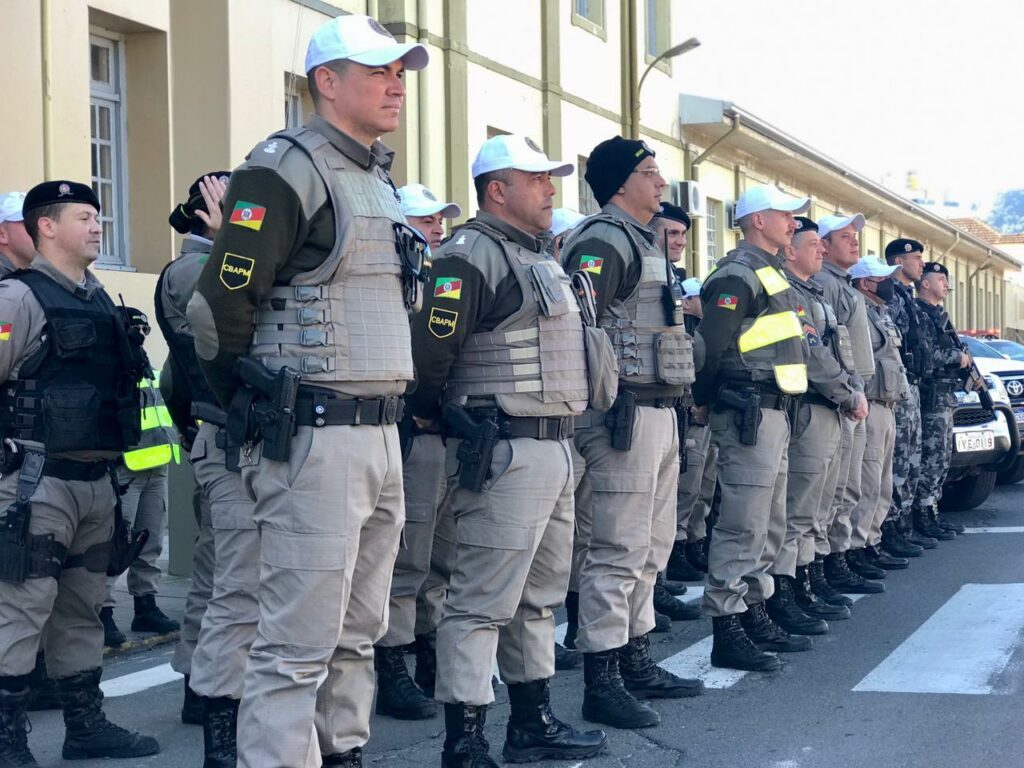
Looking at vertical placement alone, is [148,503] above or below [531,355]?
below

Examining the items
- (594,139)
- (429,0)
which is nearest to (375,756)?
(429,0)

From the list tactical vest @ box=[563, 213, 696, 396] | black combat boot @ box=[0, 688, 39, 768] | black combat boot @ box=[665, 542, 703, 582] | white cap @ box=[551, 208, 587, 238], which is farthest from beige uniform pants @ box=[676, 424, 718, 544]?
black combat boot @ box=[0, 688, 39, 768]

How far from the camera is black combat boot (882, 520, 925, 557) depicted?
10.5 metres

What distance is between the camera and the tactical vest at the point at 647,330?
19.3 ft

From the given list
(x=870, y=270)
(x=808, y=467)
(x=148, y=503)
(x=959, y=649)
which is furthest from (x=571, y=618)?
(x=870, y=270)

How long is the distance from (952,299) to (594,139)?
32.3 metres

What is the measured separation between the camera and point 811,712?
580cm

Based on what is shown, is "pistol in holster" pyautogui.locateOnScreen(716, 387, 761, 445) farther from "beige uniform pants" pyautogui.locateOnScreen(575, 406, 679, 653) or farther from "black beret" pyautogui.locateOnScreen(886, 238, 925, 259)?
"black beret" pyautogui.locateOnScreen(886, 238, 925, 259)

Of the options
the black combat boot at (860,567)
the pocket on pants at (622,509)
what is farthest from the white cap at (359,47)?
the black combat boot at (860,567)

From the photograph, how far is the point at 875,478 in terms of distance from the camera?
9305 mm

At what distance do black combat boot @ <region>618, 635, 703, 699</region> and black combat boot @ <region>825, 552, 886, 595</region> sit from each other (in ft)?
10.1

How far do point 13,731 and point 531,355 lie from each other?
2.22 metres

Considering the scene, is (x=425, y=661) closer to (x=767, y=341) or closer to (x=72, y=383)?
(x=72, y=383)

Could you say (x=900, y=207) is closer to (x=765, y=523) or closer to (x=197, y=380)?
(x=765, y=523)
